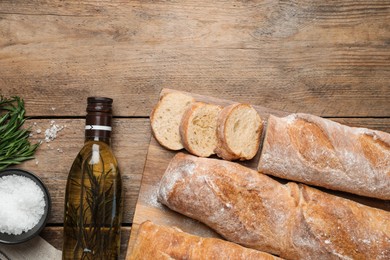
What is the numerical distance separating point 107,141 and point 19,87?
0.47m

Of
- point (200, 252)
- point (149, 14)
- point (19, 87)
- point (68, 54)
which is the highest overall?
point (149, 14)

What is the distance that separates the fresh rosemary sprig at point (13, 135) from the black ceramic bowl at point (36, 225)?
0.10m

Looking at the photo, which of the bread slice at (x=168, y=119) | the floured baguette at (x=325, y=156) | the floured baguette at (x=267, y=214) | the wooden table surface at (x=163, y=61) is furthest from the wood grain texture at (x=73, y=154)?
the floured baguette at (x=325, y=156)

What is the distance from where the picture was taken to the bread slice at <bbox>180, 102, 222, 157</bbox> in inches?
86.9

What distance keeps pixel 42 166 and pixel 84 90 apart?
374mm

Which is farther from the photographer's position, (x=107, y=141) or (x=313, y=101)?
(x=313, y=101)

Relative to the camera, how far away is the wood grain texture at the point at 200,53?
232 centimetres

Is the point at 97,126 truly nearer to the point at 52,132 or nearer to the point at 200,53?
the point at 52,132

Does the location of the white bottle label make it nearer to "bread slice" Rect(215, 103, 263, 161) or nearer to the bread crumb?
the bread crumb

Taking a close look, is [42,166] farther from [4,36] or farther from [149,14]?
[149,14]

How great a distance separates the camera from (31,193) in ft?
7.10

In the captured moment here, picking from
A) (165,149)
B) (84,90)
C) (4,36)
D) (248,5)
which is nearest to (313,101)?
(248,5)

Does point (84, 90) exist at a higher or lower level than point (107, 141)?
higher

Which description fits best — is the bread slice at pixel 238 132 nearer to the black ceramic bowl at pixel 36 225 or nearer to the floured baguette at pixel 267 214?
the floured baguette at pixel 267 214
